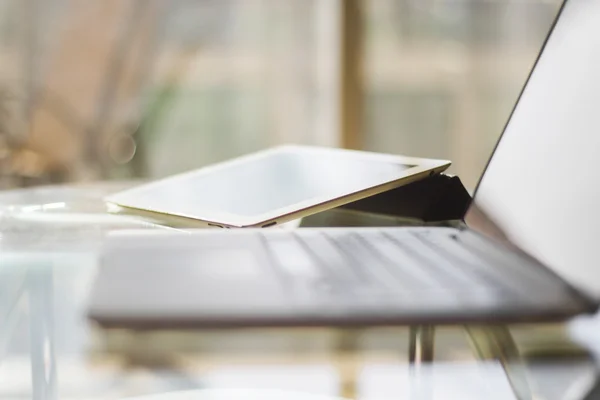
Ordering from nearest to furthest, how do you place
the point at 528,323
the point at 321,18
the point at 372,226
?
the point at 528,323
the point at 372,226
the point at 321,18

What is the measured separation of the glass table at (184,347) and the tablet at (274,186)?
4 centimetres

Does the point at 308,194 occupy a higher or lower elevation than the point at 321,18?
lower

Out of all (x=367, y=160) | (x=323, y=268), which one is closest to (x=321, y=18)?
(x=367, y=160)

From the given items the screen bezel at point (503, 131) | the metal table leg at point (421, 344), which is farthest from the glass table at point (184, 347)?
the screen bezel at point (503, 131)

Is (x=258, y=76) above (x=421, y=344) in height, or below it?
above

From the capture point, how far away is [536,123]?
54 centimetres

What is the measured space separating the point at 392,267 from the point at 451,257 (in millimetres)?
56

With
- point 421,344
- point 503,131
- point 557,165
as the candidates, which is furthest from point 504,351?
point 503,131

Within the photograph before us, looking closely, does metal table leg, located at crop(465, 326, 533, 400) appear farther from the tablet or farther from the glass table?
the tablet

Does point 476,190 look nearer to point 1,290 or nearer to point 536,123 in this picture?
point 536,123

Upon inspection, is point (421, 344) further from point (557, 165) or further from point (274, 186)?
point (274, 186)

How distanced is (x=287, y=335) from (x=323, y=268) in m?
0.07

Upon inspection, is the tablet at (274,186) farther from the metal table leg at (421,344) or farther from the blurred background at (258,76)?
the blurred background at (258,76)

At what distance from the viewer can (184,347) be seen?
362mm
